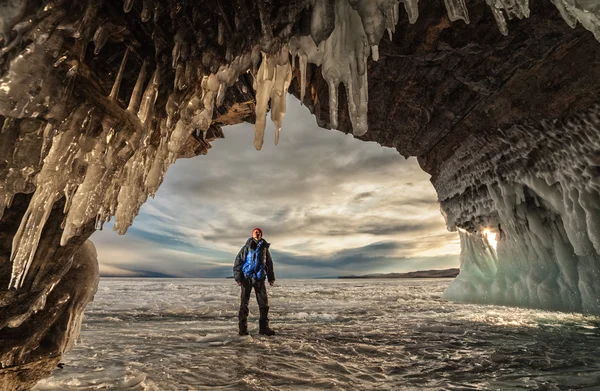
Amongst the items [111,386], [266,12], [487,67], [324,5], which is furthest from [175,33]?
[487,67]

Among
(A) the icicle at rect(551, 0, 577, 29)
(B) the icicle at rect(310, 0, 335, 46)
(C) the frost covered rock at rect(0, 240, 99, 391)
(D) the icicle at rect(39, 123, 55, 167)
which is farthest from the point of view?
(A) the icicle at rect(551, 0, 577, 29)

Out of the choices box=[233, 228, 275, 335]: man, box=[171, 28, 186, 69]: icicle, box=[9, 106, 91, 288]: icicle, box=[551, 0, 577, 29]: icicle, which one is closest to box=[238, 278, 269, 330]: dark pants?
box=[233, 228, 275, 335]: man

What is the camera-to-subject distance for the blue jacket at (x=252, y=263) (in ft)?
21.7

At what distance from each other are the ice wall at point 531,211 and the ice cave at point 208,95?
0.20ft

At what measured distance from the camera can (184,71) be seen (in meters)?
3.53

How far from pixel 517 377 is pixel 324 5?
15.4 feet

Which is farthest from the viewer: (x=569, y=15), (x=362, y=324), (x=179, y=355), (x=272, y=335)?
(x=362, y=324)

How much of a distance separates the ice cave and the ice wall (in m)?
0.06

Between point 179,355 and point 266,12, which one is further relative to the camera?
point 179,355

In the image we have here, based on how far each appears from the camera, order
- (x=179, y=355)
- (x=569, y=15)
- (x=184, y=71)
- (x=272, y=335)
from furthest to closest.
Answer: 1. (x=272, y=335)
2. (x=179, y=355)
3. (x=569, y=15)
4. (x=184, y=71)

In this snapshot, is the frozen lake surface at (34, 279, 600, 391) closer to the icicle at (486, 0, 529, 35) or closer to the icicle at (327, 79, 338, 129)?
the icicle at (327, 79, 338, 129)

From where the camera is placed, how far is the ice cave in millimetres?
2432

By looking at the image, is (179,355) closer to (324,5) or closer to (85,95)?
(85,95)

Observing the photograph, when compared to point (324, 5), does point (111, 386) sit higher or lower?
lower
